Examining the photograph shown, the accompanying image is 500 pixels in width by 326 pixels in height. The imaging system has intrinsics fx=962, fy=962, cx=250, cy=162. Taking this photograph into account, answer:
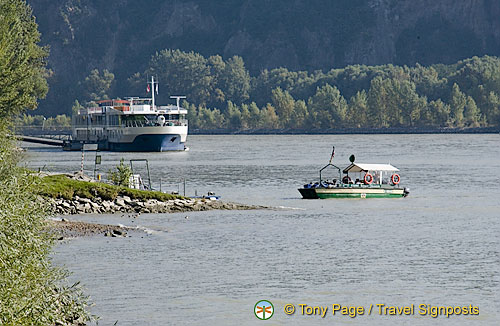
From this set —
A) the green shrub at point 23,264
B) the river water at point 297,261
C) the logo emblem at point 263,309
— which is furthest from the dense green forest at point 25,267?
the logo emblem at point 263,309

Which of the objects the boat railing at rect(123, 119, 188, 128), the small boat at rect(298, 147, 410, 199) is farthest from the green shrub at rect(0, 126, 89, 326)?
the boat railing at rect(123, 119, 188, 128)

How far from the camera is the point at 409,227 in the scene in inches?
2424

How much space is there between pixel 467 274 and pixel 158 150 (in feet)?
451

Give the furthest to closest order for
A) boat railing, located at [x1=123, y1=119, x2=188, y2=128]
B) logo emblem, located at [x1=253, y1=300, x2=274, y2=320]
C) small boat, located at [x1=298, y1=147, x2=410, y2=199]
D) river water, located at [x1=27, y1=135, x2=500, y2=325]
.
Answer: boat railing, located at [x1=123, y1=119, x2=188, y2=128], small boat, located at [x1=298, y1=147, x2=410, y2=199], river water, located at [x1=27, y1=135, x2=500, y2=325], logo emblem, located at [x1=253, y1=300, x2=274, y2=320]

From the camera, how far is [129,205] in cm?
6488

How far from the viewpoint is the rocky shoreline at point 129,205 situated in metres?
62.6

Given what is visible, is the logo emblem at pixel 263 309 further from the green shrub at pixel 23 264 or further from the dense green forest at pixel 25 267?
the green shrub at pixel 23 264

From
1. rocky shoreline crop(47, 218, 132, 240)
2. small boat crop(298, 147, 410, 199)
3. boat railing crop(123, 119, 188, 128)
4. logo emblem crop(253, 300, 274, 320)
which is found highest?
boat railing crop(123, 119, 188, 128)

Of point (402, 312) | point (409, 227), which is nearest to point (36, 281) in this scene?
point (402, 312)

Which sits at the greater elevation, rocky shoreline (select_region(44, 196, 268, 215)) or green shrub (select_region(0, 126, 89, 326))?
green shrub (select_region(0, 126, 89, 326))

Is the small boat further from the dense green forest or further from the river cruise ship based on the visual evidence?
the river cruise ship

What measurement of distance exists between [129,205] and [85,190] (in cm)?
316

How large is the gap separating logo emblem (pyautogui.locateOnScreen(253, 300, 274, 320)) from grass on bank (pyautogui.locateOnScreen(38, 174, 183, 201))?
27788mm

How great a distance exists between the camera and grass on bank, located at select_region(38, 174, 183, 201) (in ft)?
207
